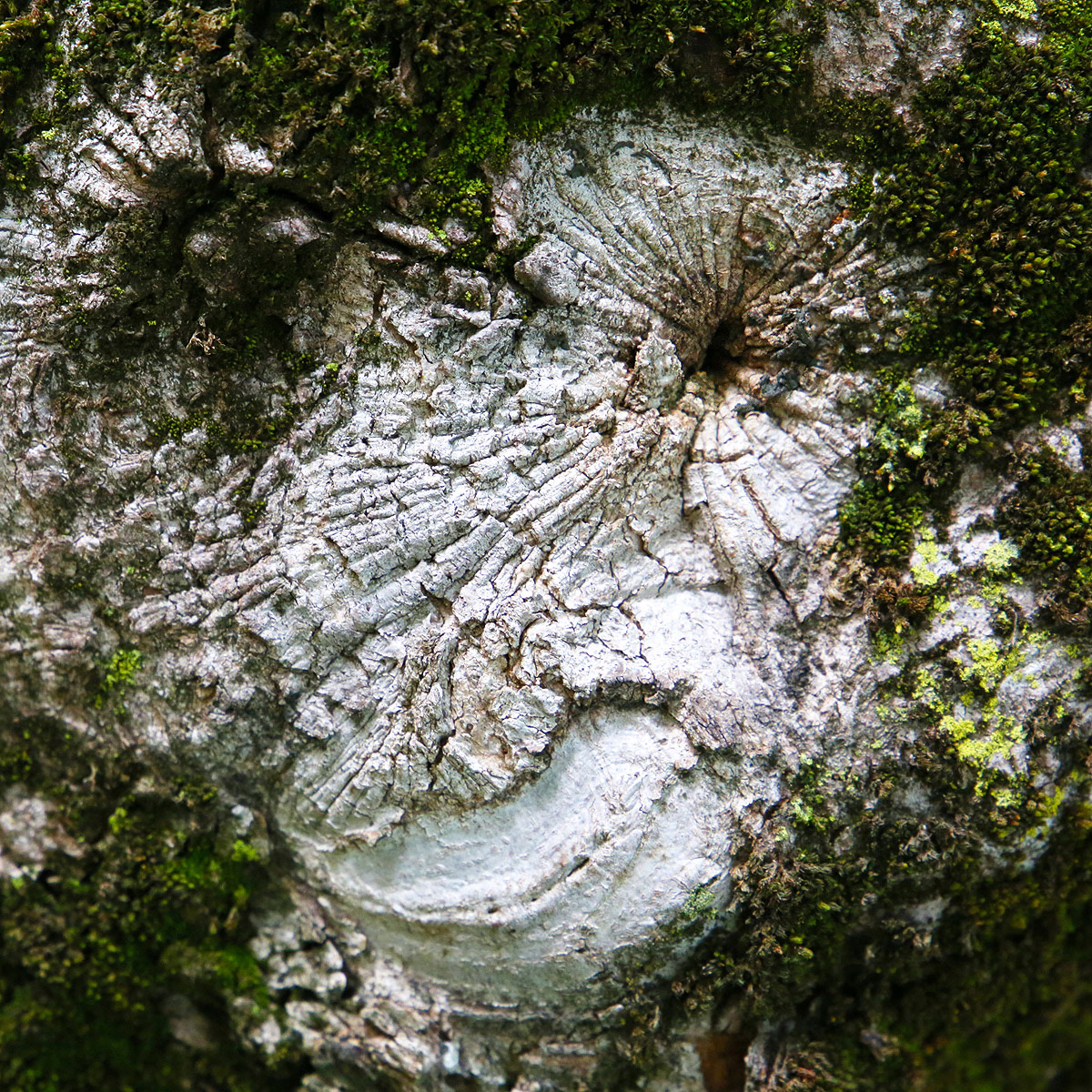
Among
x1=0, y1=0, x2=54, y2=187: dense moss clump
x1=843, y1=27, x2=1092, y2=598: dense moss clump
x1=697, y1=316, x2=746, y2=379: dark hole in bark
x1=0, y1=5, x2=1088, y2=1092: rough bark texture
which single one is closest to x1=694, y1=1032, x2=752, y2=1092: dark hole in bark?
x1=0, y1=5, x2=1088, y2=1092: rough bark texture

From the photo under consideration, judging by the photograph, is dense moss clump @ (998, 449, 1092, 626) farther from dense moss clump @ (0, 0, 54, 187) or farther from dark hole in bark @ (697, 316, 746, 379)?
dense moss clump @ (0, 0, 54, 187)

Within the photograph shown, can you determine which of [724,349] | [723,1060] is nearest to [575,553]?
[724,349]

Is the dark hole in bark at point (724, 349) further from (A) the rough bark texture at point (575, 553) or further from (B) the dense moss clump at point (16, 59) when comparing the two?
(B) the dense moss clump at point (16, 59)

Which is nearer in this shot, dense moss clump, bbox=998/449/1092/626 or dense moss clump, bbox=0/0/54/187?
dense moss clump, bbox=0/0/54/187

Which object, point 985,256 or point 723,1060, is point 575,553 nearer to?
point 985,256

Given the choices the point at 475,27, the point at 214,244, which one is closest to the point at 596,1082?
the point at 214,244

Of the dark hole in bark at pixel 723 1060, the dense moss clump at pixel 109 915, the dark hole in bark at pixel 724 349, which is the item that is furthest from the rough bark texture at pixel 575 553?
the dense moss clump at pixel 109 915
